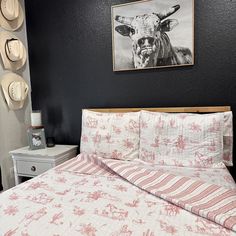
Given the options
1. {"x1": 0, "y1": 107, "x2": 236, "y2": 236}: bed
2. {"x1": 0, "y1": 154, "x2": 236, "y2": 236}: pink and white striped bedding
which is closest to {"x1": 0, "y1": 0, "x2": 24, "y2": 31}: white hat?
{"x1": 0, "y1": 107, "x2": 236, "y2": 236}: bed

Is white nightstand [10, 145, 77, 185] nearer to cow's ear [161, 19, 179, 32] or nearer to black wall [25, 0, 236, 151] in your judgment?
black wall [25, 0, 236, 151]

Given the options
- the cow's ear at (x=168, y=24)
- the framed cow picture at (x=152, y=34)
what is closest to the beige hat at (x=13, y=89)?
the framed cow picture at (x=152, y=34)

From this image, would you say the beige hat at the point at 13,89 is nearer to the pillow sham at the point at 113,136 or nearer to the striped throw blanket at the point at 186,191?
the pillow sham at the point at 113,136

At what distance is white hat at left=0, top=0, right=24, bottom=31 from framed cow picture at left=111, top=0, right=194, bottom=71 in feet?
3.45

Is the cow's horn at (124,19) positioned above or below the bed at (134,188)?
above

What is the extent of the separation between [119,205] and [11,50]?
78.0 inches

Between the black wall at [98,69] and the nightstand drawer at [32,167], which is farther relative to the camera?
the nightstand drawer at [32,167]

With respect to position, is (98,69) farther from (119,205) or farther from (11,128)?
(119,205)

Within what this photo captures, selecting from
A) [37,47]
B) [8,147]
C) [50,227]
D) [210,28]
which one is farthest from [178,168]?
[37,47]

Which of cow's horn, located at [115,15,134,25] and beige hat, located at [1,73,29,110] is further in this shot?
beige hat, located at [1,73,29,110]

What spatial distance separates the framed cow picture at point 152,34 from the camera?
1939 mm

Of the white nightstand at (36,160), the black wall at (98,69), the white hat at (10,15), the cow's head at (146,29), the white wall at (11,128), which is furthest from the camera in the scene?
the white wall at (11,128)

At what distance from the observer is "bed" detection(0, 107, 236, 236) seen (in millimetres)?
947

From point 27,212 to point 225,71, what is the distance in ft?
5.95
